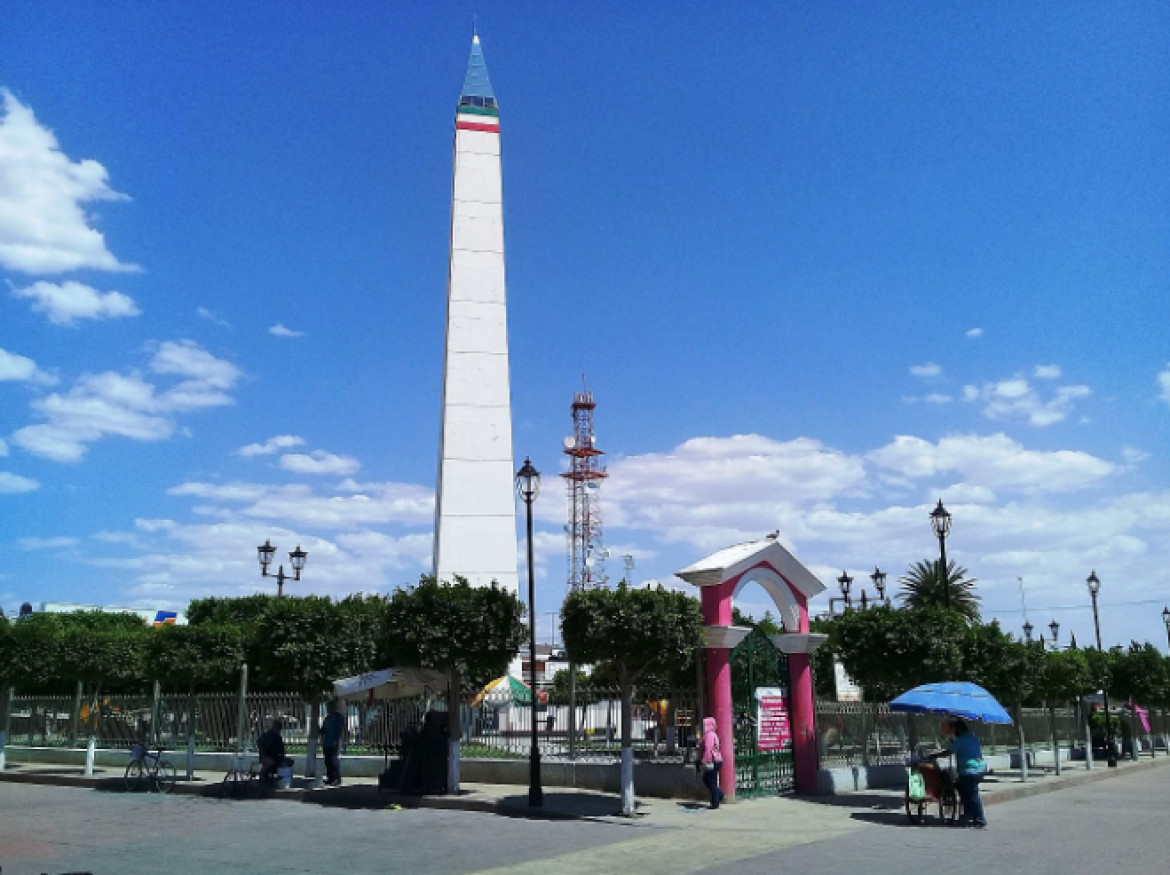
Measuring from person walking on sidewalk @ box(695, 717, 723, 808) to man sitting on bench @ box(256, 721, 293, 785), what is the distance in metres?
8.94

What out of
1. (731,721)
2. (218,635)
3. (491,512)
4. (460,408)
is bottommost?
(731,721)

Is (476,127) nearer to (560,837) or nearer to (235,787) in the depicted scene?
(235,787)

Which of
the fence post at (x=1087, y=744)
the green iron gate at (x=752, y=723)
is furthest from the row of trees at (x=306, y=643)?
the fence post at (x=1087, y=744)

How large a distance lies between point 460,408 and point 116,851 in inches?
1229

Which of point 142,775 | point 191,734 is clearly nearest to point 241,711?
point 191,734

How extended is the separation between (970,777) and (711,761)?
4226mm

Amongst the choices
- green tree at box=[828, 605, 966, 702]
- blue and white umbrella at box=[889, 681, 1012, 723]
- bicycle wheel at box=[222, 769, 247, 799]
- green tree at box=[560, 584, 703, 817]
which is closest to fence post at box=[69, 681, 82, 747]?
bicycle wheel at box=[222, 769, 247, 799]

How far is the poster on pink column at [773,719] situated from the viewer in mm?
18425

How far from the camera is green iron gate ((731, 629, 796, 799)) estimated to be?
59.8 ft

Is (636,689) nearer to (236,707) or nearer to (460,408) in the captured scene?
(236,707)

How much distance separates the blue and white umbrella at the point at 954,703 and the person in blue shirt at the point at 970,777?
584 mm

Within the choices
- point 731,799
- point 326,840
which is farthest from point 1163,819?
point 326,840

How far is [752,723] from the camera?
18.3 meters

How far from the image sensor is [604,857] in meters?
12.0
